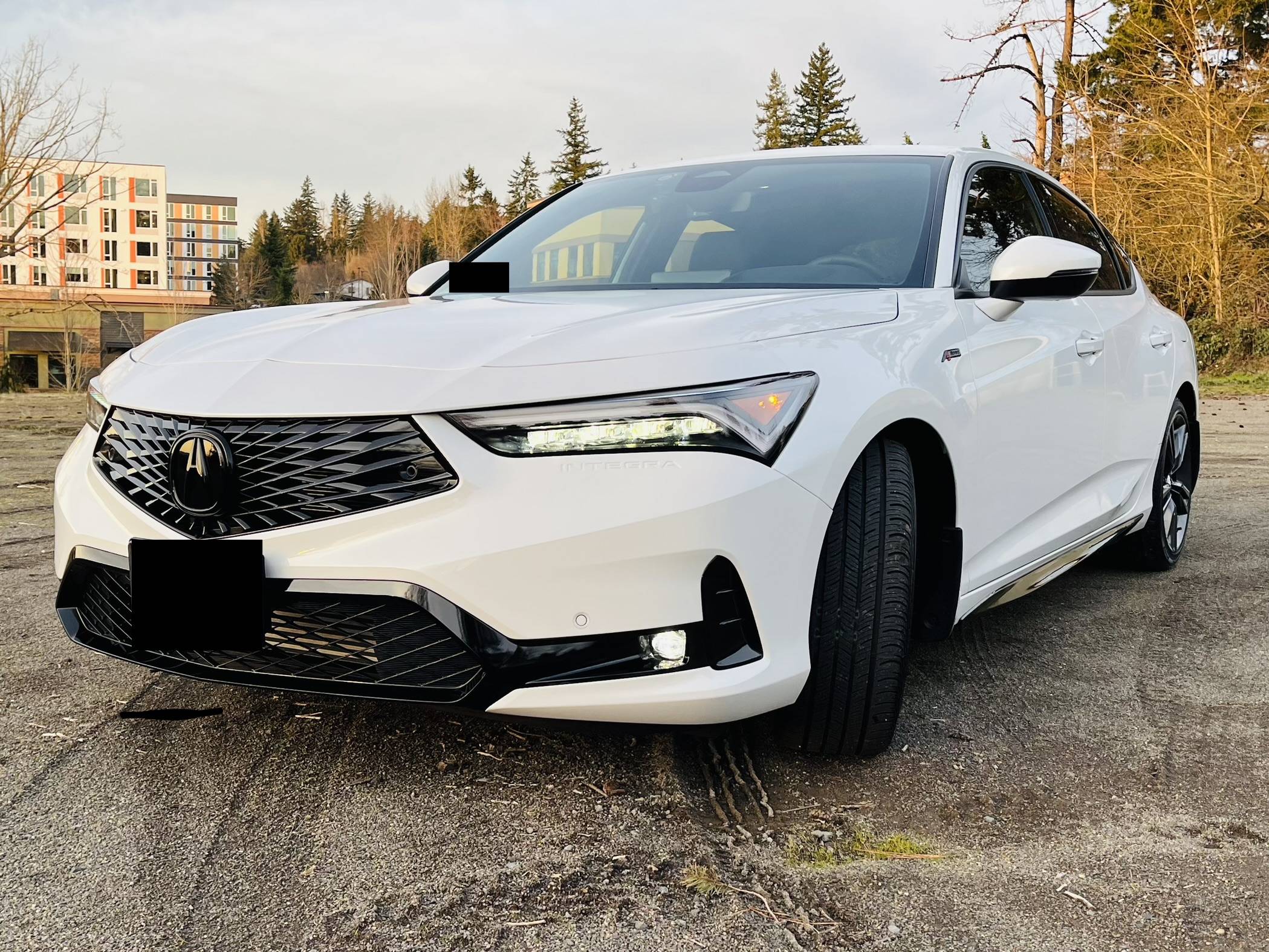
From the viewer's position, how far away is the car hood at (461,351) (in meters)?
2.16

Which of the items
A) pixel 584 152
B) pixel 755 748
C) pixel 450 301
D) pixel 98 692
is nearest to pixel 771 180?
pixel 450 301

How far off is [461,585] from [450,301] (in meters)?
1.21

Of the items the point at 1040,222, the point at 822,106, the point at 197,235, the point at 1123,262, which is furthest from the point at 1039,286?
the point at 197,235

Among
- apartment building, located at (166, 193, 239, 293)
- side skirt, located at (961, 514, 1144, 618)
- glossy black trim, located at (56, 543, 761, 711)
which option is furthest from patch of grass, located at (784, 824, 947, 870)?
apartment building, located at (166, 193, 239, 293)

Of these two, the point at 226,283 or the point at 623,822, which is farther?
the point at 226,283

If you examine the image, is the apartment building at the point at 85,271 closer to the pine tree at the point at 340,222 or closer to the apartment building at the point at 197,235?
the apartment building at the point at 197,235

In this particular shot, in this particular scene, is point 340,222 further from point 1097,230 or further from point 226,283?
point 1097,230

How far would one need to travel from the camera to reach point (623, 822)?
2.30m

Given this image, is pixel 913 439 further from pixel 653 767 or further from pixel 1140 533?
pixel 1140 533

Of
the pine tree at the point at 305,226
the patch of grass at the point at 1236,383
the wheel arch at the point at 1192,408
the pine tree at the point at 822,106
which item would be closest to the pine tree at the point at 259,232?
the pine tree at the point at 305,226

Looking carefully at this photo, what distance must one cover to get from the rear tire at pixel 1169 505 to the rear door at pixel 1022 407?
891 mm

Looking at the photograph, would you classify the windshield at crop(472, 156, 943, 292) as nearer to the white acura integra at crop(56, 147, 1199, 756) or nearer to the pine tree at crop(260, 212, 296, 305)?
the white acura integra at crop(56, 147, 1199, 756)

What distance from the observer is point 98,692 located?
3.09 m

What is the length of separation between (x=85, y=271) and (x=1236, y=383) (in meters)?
49.8
